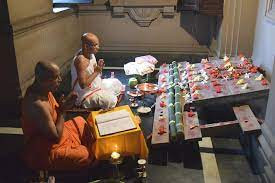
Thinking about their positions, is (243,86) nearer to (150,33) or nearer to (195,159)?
(195,159)

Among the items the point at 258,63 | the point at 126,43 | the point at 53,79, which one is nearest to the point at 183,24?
the point at 126,43

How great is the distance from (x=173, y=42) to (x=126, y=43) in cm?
122

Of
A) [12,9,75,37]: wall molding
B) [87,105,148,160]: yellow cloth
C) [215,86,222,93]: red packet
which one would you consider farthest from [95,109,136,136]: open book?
[12,9,75,37]: wall molding

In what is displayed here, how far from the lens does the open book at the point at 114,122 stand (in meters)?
3.47

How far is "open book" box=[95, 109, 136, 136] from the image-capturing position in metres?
3.47

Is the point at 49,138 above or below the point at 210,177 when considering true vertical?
above

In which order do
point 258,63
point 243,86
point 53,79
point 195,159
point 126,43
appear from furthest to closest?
point 126,43 < point 258,63 < point 243,86 < point 195,159 < point 53,79

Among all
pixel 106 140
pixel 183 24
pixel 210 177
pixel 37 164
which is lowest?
pixel 210 177

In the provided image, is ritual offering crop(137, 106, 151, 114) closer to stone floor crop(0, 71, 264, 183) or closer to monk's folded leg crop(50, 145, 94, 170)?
stone floor crop(0, 71, 264, 183)

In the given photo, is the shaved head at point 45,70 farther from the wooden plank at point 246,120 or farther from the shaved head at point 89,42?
the wooden plank at point 246,120

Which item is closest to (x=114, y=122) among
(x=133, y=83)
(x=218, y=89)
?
(x=218, y=89)

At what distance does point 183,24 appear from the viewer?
26.5ft

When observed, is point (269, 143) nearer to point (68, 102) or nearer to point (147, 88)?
point (68, 102)

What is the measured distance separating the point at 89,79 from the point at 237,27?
3.36 metres
